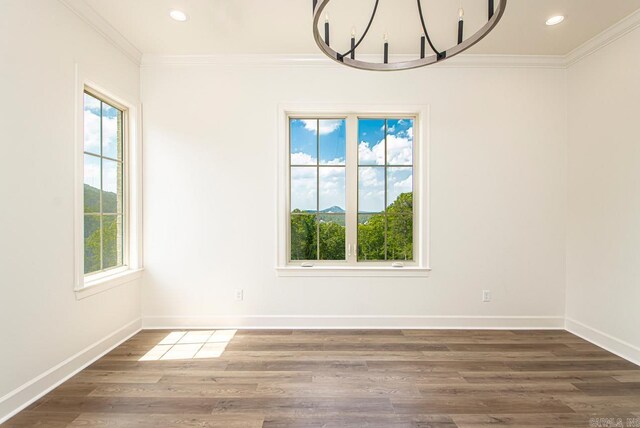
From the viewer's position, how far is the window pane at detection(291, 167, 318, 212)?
3.45 meters

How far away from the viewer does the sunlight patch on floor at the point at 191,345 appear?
105 inches

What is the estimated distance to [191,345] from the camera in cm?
288

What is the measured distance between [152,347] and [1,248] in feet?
4.77

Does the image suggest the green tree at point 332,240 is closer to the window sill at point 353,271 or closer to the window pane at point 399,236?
the window sill at point 353,271

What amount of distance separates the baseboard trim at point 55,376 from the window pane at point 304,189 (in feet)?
6.73

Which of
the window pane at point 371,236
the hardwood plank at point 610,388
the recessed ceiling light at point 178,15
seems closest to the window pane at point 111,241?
the recessed ceiling light at point 178,15

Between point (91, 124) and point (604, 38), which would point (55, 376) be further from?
point (604, 38)

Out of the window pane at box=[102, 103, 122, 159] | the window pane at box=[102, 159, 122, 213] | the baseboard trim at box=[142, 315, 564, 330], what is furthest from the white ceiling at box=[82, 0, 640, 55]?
the baseboard trim at box=[142, 315, 564, 330]

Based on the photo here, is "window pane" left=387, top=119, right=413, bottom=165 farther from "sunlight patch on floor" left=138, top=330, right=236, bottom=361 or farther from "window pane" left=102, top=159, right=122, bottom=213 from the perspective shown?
"window pane" left=102, top=159, right=122, bottom=213

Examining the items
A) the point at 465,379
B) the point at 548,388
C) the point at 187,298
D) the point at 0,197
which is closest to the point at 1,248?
the point at 0,197

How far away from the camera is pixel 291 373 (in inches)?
93.5

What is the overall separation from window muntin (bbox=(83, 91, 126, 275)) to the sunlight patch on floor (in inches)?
34.5

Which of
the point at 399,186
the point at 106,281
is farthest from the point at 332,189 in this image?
the point at 106,281

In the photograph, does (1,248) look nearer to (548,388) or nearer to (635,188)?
(548,388)
